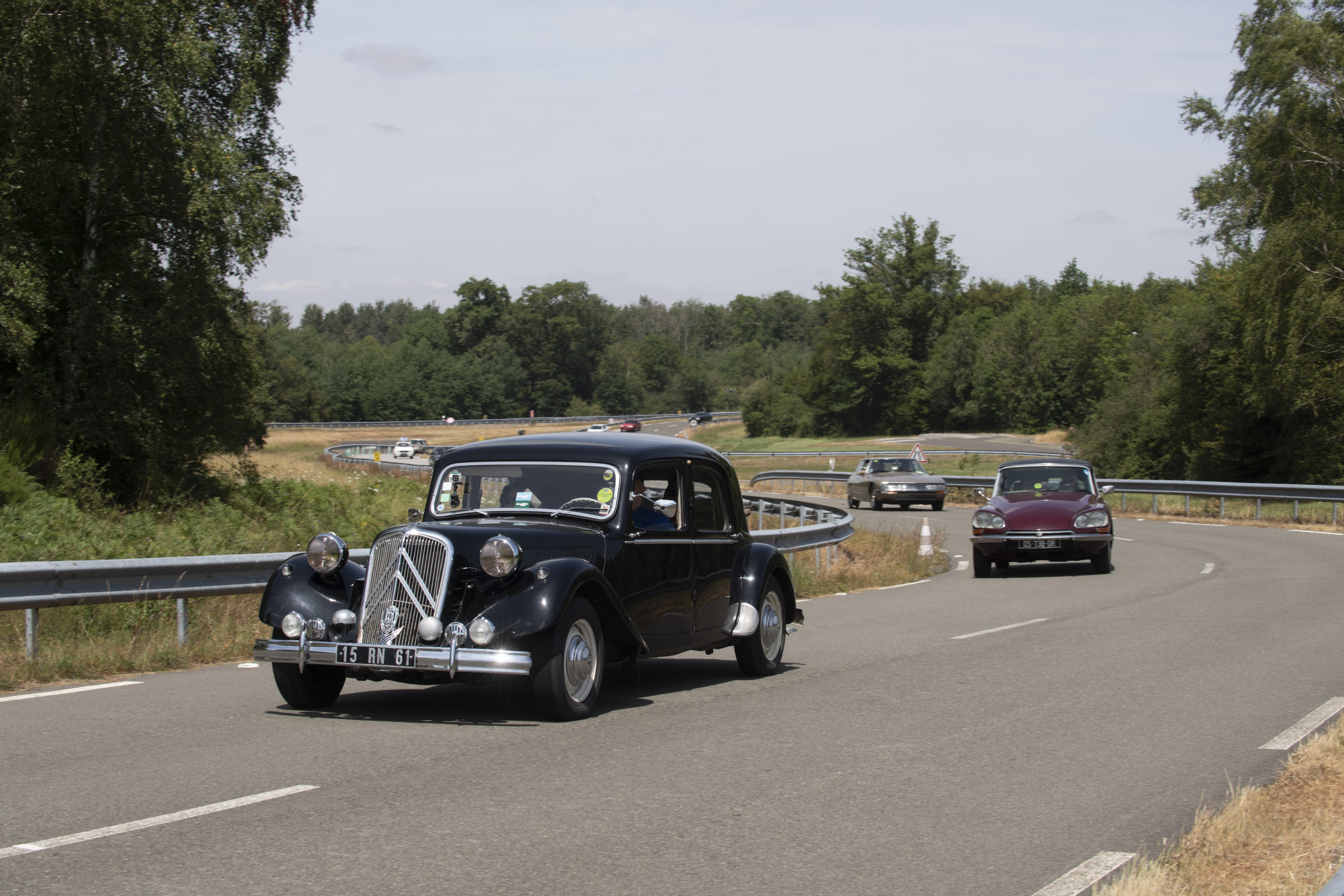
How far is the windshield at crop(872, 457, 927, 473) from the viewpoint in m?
39.5

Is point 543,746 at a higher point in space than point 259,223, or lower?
lower

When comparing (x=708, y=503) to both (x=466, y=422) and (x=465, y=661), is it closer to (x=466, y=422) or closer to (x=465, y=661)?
(x=465, y=661)

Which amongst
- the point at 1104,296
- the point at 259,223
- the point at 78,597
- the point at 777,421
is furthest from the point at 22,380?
the point at 1104,296

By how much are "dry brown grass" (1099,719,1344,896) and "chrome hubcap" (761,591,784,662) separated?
14.0 ft

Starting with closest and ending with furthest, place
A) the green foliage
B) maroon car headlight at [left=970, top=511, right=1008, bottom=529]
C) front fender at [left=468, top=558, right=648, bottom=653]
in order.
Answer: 1. front fender at [left=468, top=558, right=648, bottom=653]
2. maroon car headlight at [left=970, top=511, right=1008, bottom=529]
3. the green foliage

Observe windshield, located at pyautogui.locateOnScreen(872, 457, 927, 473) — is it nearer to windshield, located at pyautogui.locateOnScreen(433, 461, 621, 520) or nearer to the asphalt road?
the asphalt road

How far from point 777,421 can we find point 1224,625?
105695 mm

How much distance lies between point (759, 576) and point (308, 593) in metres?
3.48

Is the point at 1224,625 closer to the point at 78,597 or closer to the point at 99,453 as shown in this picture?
the point at 78,597

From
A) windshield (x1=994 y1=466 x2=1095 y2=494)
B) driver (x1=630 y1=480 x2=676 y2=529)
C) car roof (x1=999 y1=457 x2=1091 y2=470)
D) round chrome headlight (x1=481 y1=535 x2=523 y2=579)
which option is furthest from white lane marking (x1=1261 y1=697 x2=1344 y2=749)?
car roof (x1=999 y1=457 x2=1091 y2=470)

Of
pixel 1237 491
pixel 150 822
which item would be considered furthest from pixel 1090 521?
pixel 1237 491

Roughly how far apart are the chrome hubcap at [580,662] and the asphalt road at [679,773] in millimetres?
216

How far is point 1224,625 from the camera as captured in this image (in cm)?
1266

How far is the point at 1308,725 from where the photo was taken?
24.8 ft
